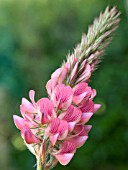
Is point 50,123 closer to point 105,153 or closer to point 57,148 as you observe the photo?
point 57,148

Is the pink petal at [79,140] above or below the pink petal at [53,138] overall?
below

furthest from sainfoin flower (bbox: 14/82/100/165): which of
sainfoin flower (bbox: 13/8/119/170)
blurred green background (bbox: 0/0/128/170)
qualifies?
blurred green background (bbox: 0/0/128/170)

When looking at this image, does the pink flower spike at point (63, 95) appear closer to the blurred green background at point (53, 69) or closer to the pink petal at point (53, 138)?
the pink petal at point (53, 138)

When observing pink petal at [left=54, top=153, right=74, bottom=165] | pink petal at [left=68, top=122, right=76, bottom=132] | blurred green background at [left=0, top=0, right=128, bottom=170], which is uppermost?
blurred green background at [left=0, top=0, right=128, bottom=170]

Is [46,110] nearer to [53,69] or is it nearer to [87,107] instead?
[87,107]

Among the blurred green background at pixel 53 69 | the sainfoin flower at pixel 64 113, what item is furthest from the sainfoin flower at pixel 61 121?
the blurred green background at pixel 53 69

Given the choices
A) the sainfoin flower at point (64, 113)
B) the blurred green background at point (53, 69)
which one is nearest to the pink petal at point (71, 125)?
the sainfoin flower at point (64, 113)

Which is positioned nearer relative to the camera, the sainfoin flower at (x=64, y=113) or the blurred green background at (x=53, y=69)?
the sainfoin flower at (x=64, y=113)

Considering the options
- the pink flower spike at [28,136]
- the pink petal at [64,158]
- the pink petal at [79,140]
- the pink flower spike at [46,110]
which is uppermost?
the pink flower spike at [46,110]

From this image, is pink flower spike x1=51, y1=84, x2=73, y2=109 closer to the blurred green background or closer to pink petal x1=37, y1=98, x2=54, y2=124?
pink petal x1=37, y1=98, x2=54, y2=124
